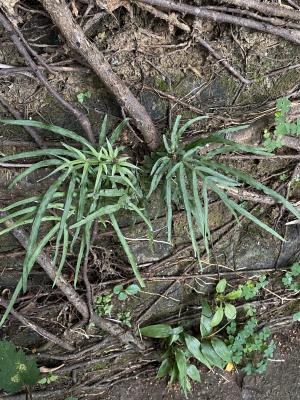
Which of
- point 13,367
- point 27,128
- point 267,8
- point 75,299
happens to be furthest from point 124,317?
point 267,8

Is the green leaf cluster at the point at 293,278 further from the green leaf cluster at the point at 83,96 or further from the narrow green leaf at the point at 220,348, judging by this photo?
the green leaf cluster at the point at 83,96

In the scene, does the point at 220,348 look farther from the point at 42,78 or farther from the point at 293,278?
the point at 42,78

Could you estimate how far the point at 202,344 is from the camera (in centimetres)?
233

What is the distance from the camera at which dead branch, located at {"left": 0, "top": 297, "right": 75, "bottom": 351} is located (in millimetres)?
2018

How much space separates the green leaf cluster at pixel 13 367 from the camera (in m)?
1.93

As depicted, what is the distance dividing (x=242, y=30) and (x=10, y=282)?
5.08 feet

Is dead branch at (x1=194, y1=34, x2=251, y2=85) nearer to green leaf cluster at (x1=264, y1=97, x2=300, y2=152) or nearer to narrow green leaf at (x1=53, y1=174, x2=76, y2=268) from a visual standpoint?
green leaf cluster at (x1=264, y1=97, x2=300, y2=152)

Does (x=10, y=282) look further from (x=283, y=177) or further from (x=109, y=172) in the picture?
(x=283, y=177)

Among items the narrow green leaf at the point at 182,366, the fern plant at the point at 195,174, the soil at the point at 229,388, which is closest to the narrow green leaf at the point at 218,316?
the narrow green leaf at the point at 182,366

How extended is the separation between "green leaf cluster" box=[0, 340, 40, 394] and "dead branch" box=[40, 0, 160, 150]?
42.2 inches

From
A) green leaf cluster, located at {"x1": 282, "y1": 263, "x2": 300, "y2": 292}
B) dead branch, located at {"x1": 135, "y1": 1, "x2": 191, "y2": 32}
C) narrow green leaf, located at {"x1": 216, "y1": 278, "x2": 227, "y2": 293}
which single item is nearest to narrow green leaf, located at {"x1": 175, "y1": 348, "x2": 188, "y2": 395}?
narrow green leaf, located at {"x1": 216, "y1": 278, "x2": 227, "y2": 293}

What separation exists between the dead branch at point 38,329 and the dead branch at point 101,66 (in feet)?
3.19

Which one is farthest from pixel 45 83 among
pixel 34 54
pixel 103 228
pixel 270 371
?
pixel 270 371

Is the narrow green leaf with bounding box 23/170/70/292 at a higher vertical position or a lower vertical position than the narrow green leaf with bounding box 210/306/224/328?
higher
